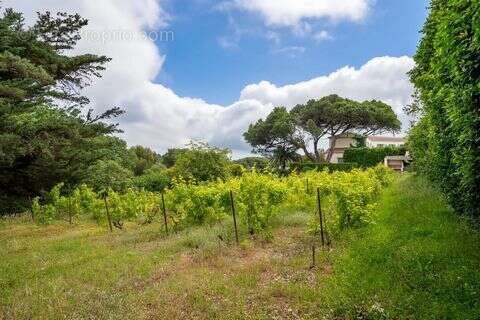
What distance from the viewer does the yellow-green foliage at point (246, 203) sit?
9891mm

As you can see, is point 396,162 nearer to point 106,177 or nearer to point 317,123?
point 317,123

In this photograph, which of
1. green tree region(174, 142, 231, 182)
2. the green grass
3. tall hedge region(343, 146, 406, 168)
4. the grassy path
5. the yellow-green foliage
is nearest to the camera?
the grassy path

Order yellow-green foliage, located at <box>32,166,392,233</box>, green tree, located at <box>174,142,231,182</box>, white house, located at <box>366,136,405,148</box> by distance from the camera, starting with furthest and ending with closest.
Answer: white house, located at <box>366,136,405,148</box>, green tree, located at <box>174,142,231,182</box>, yellow-green foliage, located at <box>32,166,392,233</box>

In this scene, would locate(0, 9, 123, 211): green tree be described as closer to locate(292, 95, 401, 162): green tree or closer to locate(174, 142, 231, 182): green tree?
locate(174, 142, 231, 182): green tree

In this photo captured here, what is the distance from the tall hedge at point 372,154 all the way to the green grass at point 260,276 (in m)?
30.5

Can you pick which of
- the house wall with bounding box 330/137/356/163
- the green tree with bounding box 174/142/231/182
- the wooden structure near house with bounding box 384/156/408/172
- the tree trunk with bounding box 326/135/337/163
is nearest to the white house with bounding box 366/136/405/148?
the house wall with bounding box 330/137/356/163

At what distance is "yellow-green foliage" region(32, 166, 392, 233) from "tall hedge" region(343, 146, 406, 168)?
975 inches

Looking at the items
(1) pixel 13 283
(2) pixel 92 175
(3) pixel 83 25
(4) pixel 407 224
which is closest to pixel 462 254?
(4) pixel 407 224

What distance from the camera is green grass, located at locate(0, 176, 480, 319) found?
529 centimetres

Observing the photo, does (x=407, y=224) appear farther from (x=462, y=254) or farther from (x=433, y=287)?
(x=433, y=287)

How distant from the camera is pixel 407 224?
938 centimetres

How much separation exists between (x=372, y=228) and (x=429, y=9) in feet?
22.3

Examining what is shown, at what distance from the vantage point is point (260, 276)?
270 inches

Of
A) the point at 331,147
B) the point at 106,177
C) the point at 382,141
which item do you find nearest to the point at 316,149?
the point at 331,147
